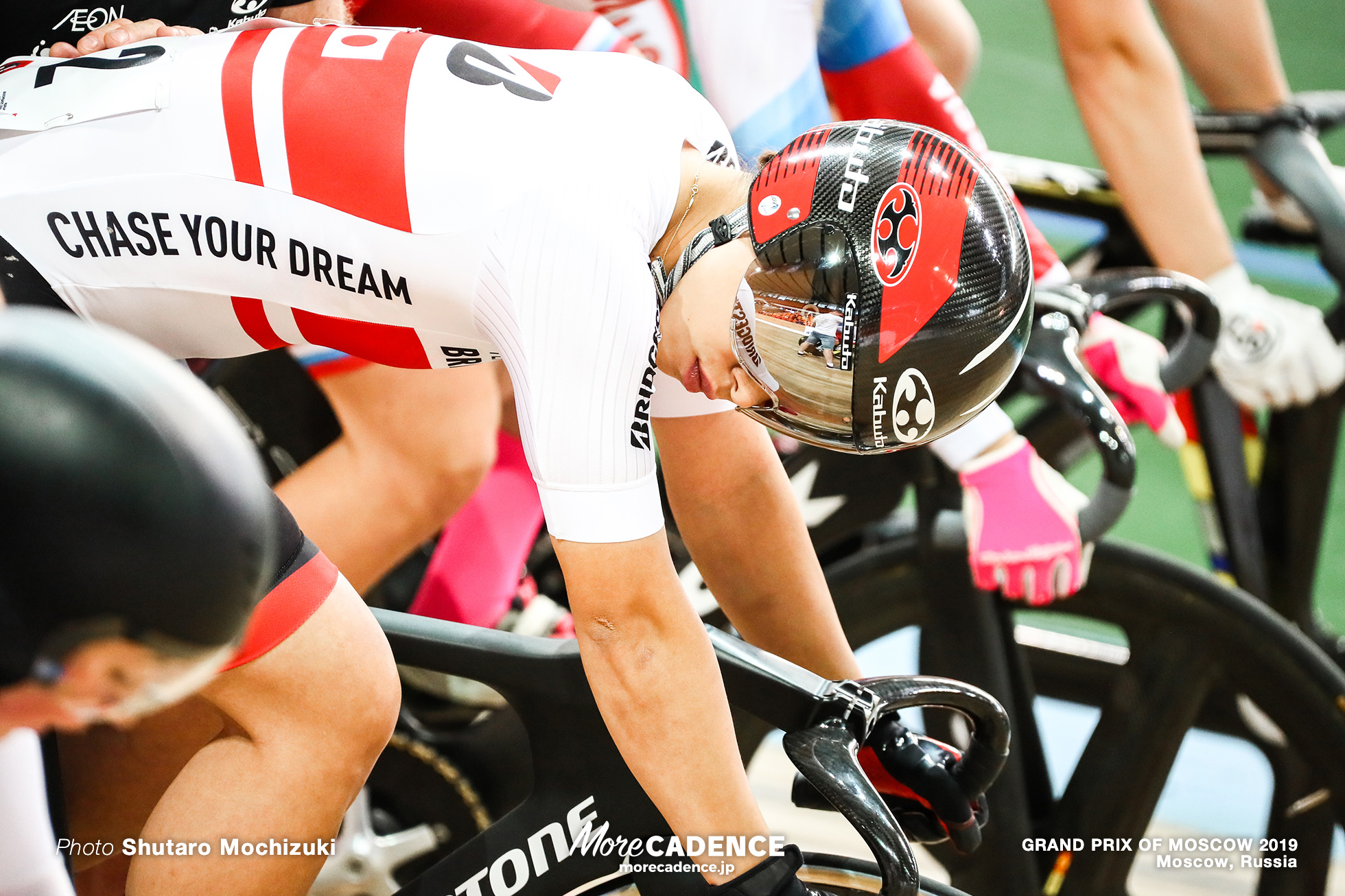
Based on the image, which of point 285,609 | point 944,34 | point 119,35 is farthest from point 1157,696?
point 119,35

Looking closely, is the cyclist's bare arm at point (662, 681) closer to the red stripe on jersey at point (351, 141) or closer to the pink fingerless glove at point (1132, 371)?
the red stripe on jersey at point (351, 141)

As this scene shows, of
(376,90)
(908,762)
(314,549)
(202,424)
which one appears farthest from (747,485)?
(202,424)

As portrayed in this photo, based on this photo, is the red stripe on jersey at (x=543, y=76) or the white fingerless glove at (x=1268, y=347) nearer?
the red stripe on jersey at (x=543, y=76)

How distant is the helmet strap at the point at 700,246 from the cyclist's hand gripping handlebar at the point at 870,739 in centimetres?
50

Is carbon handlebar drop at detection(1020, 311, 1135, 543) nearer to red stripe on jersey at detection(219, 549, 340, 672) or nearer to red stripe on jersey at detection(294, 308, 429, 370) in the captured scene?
red stripe on jersey at detection(294, 308, 429, 370)

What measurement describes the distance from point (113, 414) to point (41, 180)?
2.38 feet

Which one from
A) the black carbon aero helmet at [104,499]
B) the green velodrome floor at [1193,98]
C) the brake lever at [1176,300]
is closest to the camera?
the black carbon aero helmet at [104,499]

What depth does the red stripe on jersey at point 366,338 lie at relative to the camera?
139 cm

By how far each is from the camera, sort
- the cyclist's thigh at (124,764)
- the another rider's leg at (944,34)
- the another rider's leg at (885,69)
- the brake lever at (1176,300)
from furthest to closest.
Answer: the another rider's leg at (944,34)
the another rider's leg at (885,69)
the brake lever at (1176,300)
the cyclist's thigh at (124,764)

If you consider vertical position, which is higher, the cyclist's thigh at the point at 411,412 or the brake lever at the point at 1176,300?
the brake lever at the point at 1176,300

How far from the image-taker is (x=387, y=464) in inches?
79.4

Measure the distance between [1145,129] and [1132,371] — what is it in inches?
27.5

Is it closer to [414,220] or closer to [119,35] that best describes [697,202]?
[414,220]

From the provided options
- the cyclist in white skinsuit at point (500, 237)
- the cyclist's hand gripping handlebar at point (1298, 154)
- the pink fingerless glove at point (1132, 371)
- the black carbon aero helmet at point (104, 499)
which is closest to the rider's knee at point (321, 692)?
the cyclist in white skinsuit at point (500, 237)
